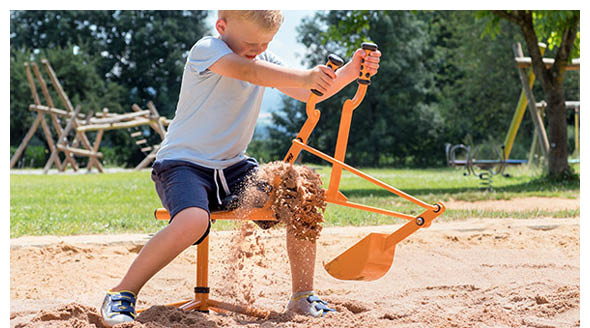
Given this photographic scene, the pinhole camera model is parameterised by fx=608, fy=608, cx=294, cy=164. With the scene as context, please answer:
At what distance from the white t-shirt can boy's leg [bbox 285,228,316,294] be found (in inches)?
15.6

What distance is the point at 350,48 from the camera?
10305 millimetres

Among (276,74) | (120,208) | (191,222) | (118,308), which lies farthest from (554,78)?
(118,308)

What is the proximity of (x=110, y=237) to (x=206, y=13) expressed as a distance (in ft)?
72.7

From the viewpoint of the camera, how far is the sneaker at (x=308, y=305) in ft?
7.57

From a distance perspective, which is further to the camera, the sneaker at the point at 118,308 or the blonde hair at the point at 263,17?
the blonde hair at the point at 263,17

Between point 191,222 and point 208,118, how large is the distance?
442mm

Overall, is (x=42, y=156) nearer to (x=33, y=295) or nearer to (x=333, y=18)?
(x=333, y=18)

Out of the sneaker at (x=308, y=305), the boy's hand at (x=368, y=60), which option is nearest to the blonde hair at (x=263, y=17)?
the boy's hand at (x=368, y=60)

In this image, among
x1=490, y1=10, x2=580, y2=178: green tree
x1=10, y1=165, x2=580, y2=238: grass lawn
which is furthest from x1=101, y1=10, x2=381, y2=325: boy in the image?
x1=490, y1=10, x2=580, y2=178: green tree

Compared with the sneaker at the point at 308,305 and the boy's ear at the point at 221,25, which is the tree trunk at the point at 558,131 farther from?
the boy's ear at the point at 221,25

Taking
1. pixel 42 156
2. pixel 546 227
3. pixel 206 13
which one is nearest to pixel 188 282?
pixel 546 227

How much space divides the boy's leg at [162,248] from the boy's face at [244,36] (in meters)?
0.66

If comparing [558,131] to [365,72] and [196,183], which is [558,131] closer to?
[365,72]

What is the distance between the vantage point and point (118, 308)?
198 cm
